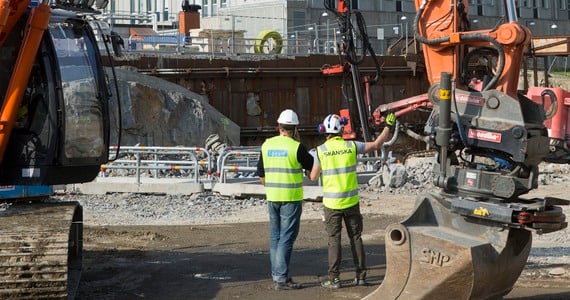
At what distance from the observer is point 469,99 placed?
29.8 feet

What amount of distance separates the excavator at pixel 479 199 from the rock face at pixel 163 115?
2384cm

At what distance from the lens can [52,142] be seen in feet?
32.0

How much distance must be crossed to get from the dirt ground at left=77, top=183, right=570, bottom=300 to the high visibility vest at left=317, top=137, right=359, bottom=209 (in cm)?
93

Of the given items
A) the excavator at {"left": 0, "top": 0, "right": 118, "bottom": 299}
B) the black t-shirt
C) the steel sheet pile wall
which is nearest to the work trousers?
the black t-shirt

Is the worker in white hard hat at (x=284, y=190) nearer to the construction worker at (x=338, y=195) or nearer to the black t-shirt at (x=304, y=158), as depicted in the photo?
the black t-shirt at (x=304, y=158)

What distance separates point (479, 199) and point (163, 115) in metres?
25.1

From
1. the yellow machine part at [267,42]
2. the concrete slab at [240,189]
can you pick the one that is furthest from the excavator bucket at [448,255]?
the yellow machine part at [267,42]

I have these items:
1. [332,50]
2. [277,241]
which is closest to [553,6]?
[332,50]

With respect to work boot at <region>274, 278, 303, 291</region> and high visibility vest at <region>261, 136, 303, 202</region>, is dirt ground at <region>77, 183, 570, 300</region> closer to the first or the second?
work boot at <region>274, 278, 303, 291</region>

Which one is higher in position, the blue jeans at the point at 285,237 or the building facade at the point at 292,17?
the building facade at the point at 292,17

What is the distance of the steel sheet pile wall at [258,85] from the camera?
35.9 metres

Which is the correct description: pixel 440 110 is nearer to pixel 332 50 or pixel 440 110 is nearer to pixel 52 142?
pixel 52 142

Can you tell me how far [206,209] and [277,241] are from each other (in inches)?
346

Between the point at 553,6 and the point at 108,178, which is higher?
the point at 553,6
